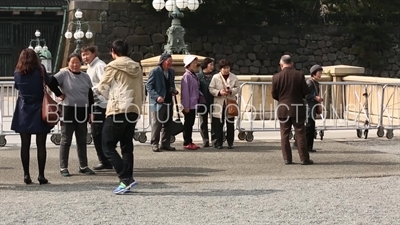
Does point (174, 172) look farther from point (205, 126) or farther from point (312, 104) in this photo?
point (312, 104)

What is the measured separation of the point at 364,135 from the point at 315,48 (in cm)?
2649

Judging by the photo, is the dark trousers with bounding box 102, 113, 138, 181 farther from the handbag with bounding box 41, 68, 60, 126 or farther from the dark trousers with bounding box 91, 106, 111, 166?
the dark trousers with bounding box 91, 106, 111, 166

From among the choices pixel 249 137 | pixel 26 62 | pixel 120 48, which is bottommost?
pixel 249 137

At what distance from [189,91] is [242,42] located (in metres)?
27.5

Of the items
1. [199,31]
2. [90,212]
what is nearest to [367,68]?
[199,31]

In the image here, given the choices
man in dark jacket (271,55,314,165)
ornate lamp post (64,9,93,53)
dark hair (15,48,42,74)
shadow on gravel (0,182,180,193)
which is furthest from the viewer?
ornate lamp post (64,9,93,53)

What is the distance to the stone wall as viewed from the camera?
3931 centimetres

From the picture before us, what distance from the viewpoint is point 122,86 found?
9.17 meters

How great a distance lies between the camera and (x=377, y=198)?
29.0 feet

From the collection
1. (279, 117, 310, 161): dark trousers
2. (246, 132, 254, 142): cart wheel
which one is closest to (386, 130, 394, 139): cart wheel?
(246, 132, 254, 142): cart wheel

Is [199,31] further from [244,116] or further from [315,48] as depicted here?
[244,116]

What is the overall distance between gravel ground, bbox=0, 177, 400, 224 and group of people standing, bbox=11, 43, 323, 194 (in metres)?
0.50

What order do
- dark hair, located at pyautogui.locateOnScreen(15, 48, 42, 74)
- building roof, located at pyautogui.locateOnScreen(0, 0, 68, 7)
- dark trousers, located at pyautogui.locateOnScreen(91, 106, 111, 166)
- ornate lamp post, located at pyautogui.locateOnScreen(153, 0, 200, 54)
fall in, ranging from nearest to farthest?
1. dark hair, located at pyautogui.locateOnScreen(15, 48, 42, 74)
2. dark trousers, located at pyautogui.locateOnScreen(91, 106, 111, 166)
3. ornate lamp post, located at pyautogui.locateOnScreen(153, 0, 200, 54)
4. building roof, located at pyautogui.locateOnScreen(0, 0, 68, 7)

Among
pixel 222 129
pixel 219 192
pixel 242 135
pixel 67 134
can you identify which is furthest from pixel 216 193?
pixel 242 135
